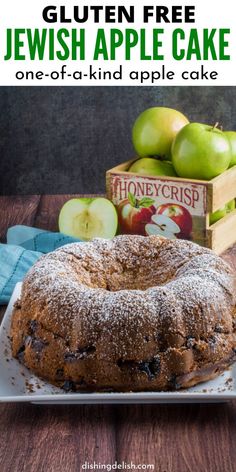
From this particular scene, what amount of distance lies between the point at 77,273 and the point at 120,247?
0.13m

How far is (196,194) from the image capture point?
86.1 inches

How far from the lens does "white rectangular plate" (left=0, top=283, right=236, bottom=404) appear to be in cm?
128

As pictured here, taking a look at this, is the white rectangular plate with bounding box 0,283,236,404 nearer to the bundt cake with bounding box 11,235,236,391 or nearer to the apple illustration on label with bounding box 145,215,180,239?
the bundt cake with bounding box 11,235,236,391

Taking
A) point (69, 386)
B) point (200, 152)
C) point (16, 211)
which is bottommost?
point (16, 211)

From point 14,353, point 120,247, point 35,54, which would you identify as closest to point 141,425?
point 14,353

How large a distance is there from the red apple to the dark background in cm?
85

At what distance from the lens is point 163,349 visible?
1357mm

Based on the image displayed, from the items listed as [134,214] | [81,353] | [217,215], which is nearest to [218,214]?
[217,215]

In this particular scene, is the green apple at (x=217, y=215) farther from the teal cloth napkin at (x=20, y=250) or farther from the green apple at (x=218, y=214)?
the teal cloth napkin at (x=20, y=250)

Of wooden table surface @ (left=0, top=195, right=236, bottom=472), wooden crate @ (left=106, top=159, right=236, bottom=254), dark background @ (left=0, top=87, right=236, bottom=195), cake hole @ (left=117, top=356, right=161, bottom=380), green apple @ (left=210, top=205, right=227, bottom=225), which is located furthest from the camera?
dark background @ (left=0, top=87, right=236, bottom=195)

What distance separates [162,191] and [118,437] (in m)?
1.07

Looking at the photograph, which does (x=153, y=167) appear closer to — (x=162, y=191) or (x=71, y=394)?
(x=162, y=191)

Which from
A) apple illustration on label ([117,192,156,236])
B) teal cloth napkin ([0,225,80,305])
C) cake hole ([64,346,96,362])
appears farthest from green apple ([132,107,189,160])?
cake hole ([64,346,96,362])

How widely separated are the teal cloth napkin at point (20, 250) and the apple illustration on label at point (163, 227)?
231 mm
